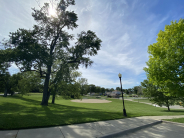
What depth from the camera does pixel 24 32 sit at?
1516 centimetres

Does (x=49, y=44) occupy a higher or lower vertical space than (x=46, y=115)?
higher

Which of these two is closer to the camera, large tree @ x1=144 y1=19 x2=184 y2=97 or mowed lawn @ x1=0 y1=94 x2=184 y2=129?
mowed lawn @ x1=0 y1=94 x2=184 y2=129

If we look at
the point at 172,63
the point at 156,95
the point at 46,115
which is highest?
the point at 172,63

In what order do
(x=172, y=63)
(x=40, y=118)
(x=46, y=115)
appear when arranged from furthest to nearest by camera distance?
(x=46, y=115), (x=172, y=63), (x=40, y=118)

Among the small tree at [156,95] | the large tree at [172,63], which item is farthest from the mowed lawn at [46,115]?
the small tree at [156,95]

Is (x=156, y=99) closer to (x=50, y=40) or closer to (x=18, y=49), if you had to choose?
(x=50, y=40)

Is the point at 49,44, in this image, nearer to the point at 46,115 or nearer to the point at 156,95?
the point at 46,115

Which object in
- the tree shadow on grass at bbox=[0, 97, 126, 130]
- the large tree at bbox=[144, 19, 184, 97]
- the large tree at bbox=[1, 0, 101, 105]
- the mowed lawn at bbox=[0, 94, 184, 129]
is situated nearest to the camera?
the tree shadow on grass at bbox=[0, 97, 126, 130]

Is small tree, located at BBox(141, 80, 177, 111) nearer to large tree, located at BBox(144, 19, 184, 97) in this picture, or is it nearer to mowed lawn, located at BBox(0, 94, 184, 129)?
mowed lawn, located at BBox(0, 94, 184, 129)

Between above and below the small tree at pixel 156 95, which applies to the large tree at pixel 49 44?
above

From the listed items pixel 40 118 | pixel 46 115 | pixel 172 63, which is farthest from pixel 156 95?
pixel 40 118

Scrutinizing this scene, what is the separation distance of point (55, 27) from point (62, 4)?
3.91m

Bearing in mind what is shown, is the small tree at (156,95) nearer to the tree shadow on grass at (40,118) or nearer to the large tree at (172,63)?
the large tree at (172,63)

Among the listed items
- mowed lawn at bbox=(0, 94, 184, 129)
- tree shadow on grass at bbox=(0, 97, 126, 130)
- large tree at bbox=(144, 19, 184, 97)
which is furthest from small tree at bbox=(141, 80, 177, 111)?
tree shadow on grass at bbox=(0, 97, 126, 130)
